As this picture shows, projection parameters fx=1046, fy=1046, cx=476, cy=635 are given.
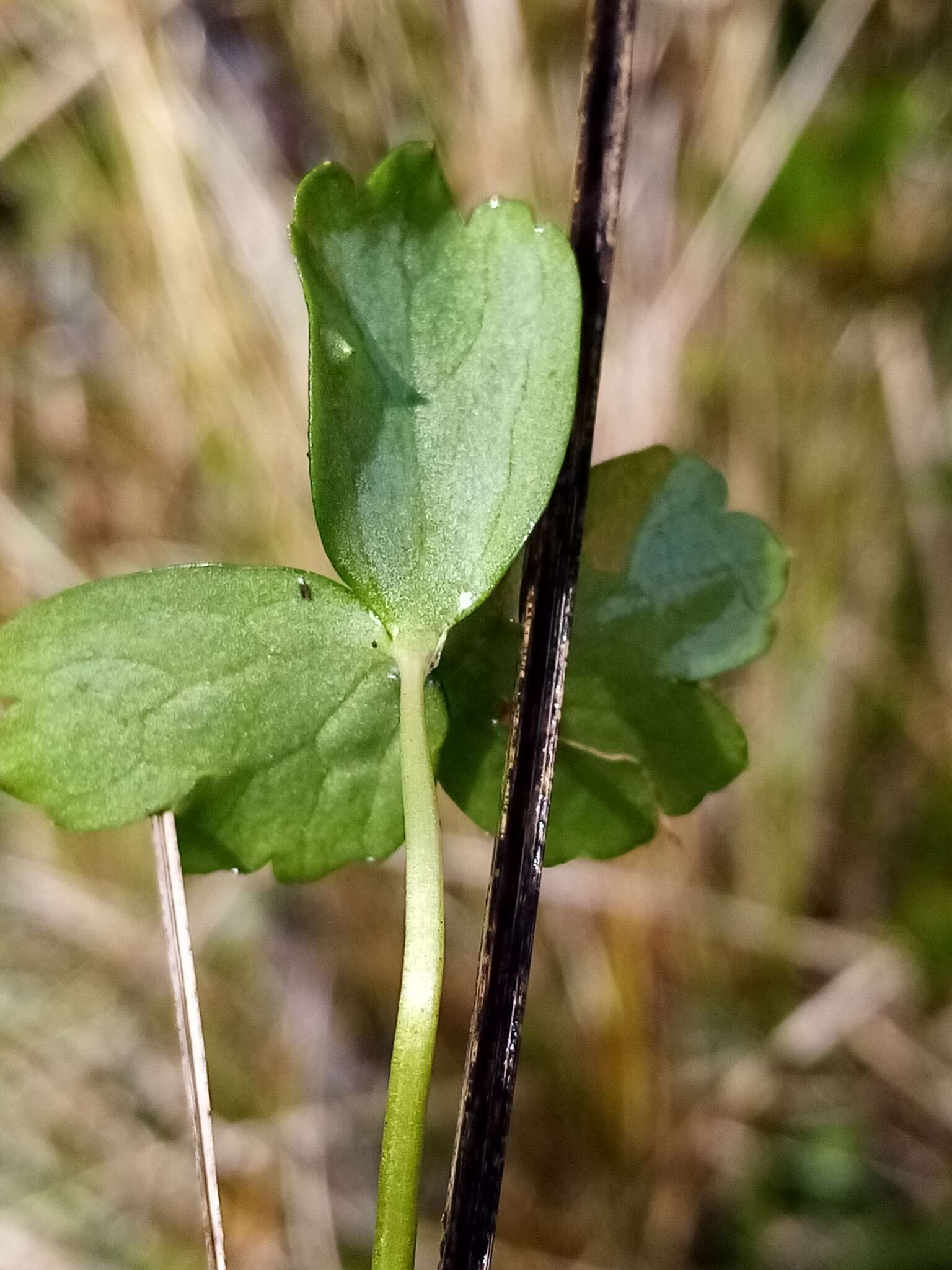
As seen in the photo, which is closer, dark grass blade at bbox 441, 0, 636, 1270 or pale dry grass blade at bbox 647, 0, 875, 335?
dark grass blade at bbox 441, 0, 636, 1270

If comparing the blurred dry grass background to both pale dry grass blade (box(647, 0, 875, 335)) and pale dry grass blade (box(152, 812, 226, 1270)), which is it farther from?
pale dry grass blade (box(152, 812, 226, 1270))

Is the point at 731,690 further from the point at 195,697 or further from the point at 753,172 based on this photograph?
the point at 195,697

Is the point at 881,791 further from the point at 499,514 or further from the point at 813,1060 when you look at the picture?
the point at 499,514

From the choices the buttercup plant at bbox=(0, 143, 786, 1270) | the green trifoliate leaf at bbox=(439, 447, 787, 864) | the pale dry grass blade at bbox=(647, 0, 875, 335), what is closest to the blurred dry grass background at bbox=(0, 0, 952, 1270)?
the pale dry grass blade at bbox=(647, 0, 875, 335)

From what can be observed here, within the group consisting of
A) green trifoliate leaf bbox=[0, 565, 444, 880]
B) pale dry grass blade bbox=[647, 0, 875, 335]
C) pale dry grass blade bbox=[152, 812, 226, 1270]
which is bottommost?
pale dry grass blade bbox=[152, 812, 226, 1270]

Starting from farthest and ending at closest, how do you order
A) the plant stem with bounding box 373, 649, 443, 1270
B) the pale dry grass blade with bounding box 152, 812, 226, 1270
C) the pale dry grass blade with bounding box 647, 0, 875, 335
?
the pale dry grass blade with bounding box 647, 0, 875, 335
the pale dry grass blade with bounding box 152, 812, 226, 1270
the plant stem with bounding box 373, 649, 443, 1270

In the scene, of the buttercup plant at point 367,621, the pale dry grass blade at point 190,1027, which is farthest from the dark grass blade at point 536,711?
the pale dry grass blade at point 190,1027
